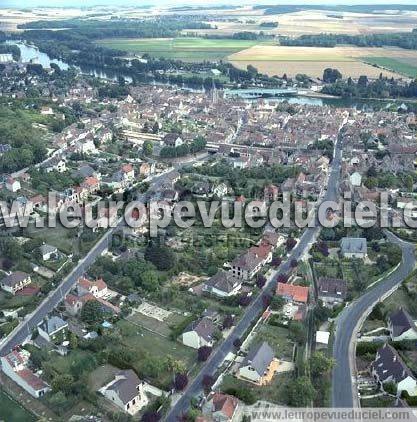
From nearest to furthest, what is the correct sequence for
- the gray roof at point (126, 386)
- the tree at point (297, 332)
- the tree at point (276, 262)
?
the gray roof at point (126, 386)
the tree at point (297, 332)
the tree at point (276, 262)

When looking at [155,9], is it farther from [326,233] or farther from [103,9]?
[326,233]

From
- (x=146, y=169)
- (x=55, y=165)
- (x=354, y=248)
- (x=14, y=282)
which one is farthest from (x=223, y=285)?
(x=55, y=165)

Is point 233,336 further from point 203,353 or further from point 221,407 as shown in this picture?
Result: point 221,407

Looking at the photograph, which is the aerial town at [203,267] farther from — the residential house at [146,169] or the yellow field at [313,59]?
the yellow field at [313,59]

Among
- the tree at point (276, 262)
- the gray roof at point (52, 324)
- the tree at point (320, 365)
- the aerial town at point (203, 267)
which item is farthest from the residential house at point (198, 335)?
the tree at point (276, 262)

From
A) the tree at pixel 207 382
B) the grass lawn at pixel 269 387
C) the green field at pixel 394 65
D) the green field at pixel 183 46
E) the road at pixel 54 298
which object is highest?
the green field at pixel 183 46

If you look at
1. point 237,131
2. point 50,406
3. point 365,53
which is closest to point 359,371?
point 50,406
